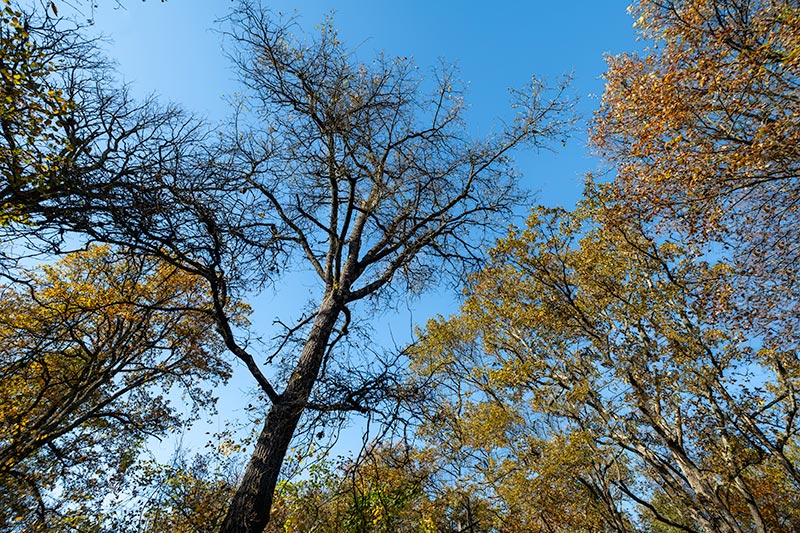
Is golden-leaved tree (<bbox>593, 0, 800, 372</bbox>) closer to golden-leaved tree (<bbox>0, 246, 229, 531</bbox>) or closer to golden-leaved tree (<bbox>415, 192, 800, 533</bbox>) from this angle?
golden-leaved tree (<bbox>415, 192, 800, 533</bbox>)

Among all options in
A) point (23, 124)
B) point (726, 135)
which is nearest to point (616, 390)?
point (726, 135)

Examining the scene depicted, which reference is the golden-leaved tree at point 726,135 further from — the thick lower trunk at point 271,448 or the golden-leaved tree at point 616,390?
the thick lower trunk at point 271,448

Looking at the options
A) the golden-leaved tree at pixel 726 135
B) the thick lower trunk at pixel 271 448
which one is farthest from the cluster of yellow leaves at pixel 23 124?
the golden-leaved tree at pixel 726 135

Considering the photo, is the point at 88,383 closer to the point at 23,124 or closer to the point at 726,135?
the point at 23,124

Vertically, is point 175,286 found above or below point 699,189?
above

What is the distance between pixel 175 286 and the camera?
1126 centimetres

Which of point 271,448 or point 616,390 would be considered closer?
point 271,448

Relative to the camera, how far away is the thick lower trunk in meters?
3.46

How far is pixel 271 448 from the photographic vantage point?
3834 millimetres

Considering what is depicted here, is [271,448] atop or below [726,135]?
below

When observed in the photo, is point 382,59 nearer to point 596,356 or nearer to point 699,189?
point 699,189

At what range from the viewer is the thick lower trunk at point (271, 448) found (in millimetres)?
3457

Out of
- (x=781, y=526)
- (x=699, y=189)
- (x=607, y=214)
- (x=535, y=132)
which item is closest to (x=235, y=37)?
(x=535, y=132)

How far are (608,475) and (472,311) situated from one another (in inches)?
216
